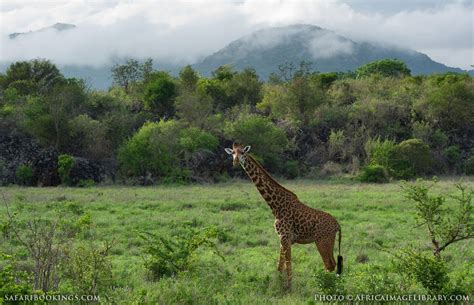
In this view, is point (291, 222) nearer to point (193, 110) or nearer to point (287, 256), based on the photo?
point (287, 256)

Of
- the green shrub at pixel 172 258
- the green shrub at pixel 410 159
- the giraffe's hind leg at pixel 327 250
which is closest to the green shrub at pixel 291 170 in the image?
the green shrub at pixel 410 159

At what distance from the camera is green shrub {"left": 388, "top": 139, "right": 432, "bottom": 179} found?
1388 inches

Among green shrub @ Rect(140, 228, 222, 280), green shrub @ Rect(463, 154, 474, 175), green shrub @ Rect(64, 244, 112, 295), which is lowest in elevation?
green shrub @ Rect(463, 154, 474, 175)

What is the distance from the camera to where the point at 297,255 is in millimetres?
11820

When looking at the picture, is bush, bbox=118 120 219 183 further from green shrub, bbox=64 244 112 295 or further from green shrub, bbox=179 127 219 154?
green shrub, bbox=64 244 112 295

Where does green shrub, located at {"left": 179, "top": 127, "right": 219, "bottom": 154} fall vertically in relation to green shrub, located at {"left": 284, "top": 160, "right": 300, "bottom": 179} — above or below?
above

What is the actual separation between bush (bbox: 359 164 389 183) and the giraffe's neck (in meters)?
24.8

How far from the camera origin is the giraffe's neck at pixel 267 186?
9.56 m

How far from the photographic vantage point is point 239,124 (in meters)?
38.1

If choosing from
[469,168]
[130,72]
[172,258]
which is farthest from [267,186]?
[130,72]

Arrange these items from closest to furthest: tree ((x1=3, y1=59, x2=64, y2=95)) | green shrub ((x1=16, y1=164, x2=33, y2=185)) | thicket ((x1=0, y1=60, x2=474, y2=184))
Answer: green shrub ((x1=16, y1=164, x2=33, y2=185)), thicket ((x1=0, y1=60, x2=474, y2=184)), tree ((x1=3, y1=59, x2=64, y2=95))

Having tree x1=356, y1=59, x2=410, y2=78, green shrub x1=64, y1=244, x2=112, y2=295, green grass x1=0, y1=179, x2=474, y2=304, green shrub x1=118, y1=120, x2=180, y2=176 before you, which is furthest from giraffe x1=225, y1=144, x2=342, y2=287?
tree x1=356, y1=59, x2=410, y2=78

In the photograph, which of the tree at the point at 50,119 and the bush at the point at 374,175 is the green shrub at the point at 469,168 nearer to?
the bush at the point at 374,175

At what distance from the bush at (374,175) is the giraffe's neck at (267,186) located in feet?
81.2
